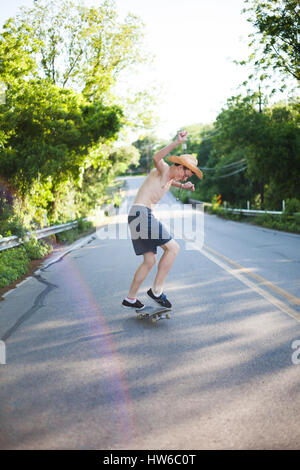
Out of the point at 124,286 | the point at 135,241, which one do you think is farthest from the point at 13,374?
the point at 124,286

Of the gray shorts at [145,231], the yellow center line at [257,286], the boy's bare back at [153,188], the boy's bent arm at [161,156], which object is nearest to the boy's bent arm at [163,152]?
the boy's bent arm at [161,156]

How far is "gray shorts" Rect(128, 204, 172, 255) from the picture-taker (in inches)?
218

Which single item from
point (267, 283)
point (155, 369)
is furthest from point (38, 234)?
point (155, 369)

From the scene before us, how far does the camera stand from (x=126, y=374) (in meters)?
4.00

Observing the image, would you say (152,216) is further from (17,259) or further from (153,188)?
(17,259)

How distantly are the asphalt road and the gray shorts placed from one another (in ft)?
3.29

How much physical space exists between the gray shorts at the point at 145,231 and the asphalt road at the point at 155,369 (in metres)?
1.00

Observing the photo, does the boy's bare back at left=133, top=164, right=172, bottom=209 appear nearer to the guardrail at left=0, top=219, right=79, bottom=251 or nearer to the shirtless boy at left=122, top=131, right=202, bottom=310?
the shirtless boy at left=122, top=131, right=202, bottom=310

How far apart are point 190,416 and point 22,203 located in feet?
43.9

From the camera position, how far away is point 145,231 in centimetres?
557

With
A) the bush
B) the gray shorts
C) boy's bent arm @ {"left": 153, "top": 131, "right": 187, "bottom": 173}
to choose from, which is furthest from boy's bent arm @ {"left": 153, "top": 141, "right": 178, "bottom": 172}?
the bush

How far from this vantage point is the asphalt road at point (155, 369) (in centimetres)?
297

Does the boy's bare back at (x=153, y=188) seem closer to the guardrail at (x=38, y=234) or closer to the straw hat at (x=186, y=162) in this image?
the straw hat at (x=186, y=162)
